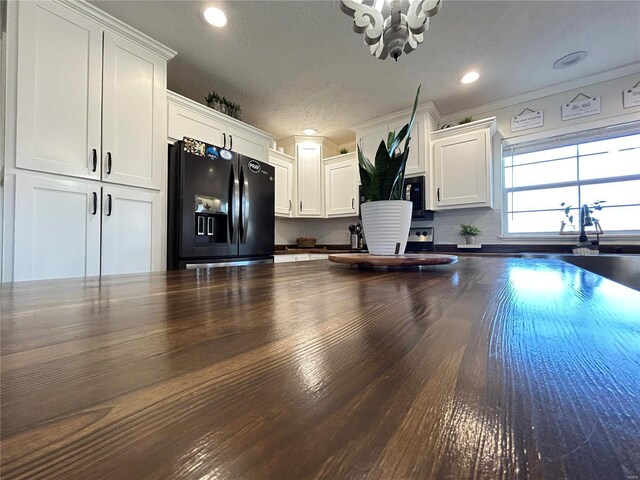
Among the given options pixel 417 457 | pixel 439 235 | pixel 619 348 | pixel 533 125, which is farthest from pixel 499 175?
pixel 417 457

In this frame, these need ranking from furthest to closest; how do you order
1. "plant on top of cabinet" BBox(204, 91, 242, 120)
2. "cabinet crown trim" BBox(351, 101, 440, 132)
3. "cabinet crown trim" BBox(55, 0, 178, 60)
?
"cabinet crown trim" BBox(351, 101, 440, 132) < "plant on top of cabinet" BBox(204, 91, 242, 120) < "cabinet crown trim" BBox(55, 0, 178, 60)

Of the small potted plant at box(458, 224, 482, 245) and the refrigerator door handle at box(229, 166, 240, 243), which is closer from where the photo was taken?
the refrigerator door handle at box(229, 166, 240, 243)

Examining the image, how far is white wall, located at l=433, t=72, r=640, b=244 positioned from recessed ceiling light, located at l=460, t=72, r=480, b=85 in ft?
1.93

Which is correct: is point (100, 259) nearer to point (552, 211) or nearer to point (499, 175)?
point (499, 175)

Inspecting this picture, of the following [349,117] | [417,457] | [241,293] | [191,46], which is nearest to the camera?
[417,457]

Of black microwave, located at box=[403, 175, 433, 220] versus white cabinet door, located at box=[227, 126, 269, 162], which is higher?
white cabinet door, located at box=[227, 126, 269, 162]

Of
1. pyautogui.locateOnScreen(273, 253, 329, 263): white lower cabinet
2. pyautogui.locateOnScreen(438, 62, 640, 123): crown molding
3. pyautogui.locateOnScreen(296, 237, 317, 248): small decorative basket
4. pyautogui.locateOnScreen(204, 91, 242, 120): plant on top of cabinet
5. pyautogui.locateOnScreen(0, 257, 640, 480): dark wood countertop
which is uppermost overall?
pyautogui.locateOnScreen(438, 62, 640, 123): crown molding

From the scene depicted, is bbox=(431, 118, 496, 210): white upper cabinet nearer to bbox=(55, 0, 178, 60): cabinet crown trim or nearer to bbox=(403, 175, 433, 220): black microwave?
bbox=(403, 175, 433, 220): black microwave

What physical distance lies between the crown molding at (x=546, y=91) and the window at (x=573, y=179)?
1.34 feet

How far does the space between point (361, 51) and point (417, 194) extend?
1.39m

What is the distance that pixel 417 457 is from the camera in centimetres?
10

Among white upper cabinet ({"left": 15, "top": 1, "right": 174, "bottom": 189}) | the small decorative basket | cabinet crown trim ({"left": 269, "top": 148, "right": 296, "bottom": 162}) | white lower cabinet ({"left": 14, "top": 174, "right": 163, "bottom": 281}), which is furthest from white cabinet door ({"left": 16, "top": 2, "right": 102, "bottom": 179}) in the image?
the small decorative basket

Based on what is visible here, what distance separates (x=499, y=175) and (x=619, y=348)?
312 cm

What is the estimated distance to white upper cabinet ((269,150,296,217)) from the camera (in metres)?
3.27
